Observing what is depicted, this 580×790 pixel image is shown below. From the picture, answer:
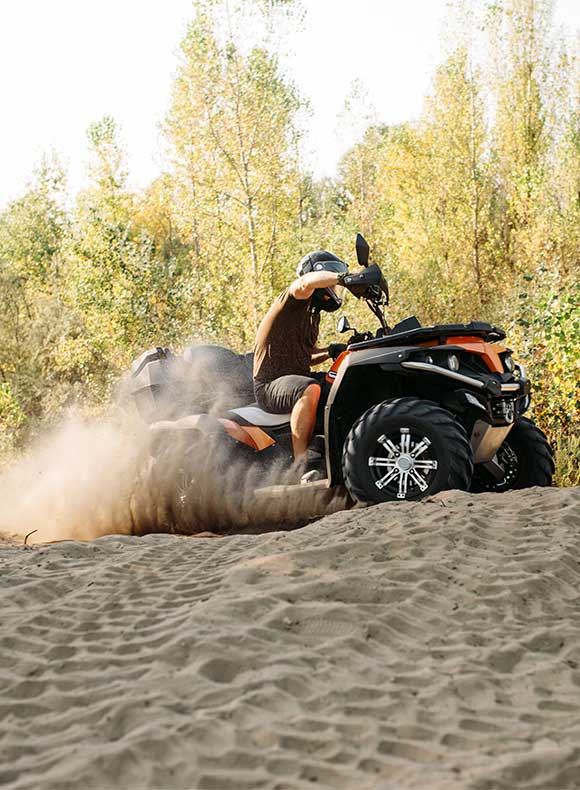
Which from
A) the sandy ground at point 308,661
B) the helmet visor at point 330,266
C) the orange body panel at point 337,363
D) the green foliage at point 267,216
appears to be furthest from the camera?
the green foliage at point 267,216

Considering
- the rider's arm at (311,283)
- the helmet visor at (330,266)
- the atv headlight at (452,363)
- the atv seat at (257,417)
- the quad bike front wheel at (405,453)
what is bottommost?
the quad bike front wheel at (405,453)

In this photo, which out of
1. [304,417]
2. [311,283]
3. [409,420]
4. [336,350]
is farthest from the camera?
[336,350]

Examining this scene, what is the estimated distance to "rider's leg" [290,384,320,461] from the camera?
7.23 m

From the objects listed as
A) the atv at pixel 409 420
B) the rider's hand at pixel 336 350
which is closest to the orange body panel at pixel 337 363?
the atv at pixel 409 420

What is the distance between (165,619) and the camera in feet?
14.7

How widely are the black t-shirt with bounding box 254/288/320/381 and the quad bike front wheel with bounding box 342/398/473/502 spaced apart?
3.11 ft

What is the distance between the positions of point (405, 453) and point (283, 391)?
44.3 inches

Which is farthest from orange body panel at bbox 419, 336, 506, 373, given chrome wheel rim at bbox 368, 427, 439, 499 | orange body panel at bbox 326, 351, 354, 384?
chrome wheel rim at bbox 368, 427, 439, 499

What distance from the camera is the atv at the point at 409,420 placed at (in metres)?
6.66

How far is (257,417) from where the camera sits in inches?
299

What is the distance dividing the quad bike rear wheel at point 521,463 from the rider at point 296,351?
138 cm

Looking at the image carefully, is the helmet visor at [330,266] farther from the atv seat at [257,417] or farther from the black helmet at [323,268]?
the atv seat at [257,417]

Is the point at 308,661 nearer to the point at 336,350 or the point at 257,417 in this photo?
the point at 257,417

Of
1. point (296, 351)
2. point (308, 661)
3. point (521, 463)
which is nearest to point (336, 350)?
point (296, 351)
